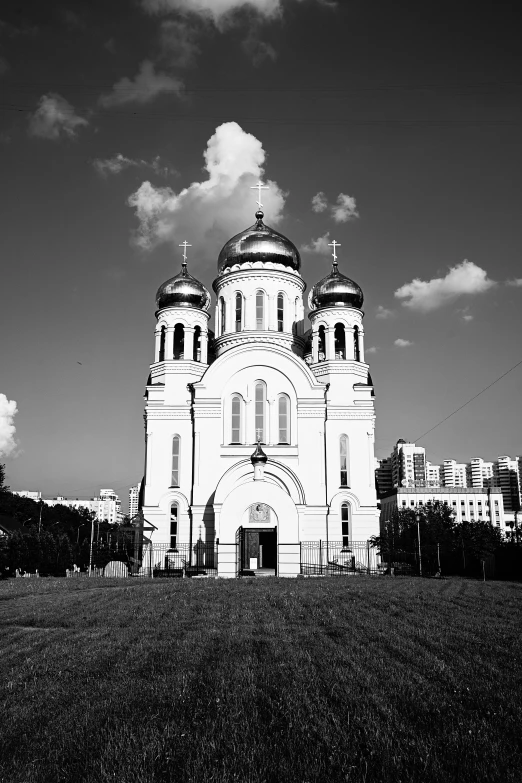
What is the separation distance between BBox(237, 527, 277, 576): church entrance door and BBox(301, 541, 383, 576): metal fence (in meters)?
1.39

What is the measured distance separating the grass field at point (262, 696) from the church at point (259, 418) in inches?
543

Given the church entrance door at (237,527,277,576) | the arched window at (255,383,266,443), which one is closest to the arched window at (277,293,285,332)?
the arched window at (255,383,266,443)

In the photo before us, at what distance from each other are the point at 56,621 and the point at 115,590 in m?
6.08

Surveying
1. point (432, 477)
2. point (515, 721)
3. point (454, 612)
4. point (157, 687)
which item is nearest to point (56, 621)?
point (157, 687)

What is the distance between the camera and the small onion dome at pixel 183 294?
3381 cm

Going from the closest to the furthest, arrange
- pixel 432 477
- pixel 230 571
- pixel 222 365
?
pixel 230 571 < pixel 222 365 < pixel 432 477

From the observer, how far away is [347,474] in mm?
30625

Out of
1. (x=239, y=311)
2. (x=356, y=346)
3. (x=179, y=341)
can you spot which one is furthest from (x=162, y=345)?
(x=356, y=346)

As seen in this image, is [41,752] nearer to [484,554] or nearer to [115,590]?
[115,590]

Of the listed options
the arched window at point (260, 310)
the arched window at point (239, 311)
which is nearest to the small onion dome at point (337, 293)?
the arched window at point (260, 310)

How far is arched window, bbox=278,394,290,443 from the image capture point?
97.9 feet

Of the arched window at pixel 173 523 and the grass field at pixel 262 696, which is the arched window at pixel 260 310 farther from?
the grass field at pixel 262 696

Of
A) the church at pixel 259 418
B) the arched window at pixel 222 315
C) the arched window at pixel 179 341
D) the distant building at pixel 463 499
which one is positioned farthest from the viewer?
the distant building at pixel 463 499

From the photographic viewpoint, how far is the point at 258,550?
94.2ft
